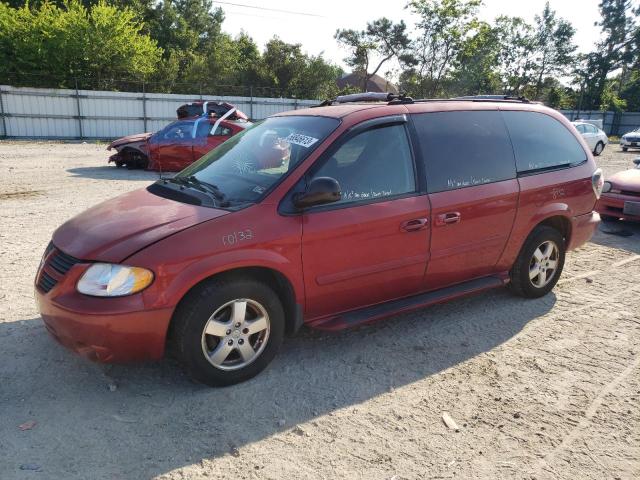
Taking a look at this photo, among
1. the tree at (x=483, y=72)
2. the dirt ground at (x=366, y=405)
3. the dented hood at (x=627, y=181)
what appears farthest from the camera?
the tree at (x=483, y=72)

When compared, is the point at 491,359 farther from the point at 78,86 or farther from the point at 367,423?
the point at 78,86

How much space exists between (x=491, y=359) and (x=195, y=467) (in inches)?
88.8

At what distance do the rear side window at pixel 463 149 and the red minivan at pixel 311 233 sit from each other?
0.01m

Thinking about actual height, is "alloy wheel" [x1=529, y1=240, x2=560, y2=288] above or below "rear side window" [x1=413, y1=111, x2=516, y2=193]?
below

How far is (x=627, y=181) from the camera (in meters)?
8.05

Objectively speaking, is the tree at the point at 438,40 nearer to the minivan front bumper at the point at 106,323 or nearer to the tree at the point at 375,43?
the tree at the point at 375,43

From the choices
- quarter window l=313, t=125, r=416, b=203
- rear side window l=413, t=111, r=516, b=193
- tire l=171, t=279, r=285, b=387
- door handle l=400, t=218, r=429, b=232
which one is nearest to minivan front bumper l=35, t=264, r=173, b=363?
tire l=171, t=279, r=285, b=387

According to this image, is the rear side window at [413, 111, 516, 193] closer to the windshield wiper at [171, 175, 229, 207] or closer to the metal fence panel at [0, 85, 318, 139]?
the windshield wiper at [171, 175, 229, 207]

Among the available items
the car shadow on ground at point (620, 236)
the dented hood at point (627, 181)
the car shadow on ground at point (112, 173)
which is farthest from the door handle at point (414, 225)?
the car shadow on ground at point (112, 173)

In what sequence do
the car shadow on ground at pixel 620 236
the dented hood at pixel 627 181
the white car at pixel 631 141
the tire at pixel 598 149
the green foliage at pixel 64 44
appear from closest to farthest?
the car shadow on ground at pixel 620 236
the dented hood at pixel 627 181
the tire at pixel 598 149
the green foliage at pixel 64 44
the white car at pixel 631 141

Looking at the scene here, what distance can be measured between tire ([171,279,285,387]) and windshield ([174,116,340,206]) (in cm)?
64

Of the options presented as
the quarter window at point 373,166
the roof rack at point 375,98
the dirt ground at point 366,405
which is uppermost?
the roof rack at point 375,98

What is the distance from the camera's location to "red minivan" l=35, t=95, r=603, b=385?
9.66ft

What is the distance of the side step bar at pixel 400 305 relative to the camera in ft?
11.6
